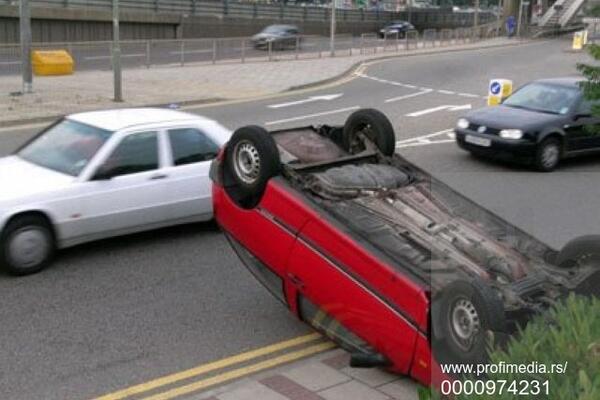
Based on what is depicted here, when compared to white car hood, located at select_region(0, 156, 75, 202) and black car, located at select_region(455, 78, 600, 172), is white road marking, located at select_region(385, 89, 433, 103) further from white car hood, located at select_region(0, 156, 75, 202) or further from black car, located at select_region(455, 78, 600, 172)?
white car hood, located at select_region(0, 156, 75, 202)

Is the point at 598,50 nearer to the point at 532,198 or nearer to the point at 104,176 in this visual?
the point at 104,176

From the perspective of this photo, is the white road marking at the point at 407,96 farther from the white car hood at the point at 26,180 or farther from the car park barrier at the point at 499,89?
the white car hood at the point at 26,180

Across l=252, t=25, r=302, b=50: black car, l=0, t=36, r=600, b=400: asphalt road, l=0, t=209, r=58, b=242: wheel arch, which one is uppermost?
l=252, t=25, r=302, b=50: black car

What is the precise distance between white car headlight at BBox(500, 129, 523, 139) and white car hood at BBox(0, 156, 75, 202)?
821 centimetres

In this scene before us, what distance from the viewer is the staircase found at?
69.0 metres

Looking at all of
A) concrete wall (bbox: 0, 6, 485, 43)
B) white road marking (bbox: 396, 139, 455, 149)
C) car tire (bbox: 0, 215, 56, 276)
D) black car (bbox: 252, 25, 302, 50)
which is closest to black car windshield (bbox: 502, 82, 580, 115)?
white road marking (bbox: 396, 139, 455, 149)

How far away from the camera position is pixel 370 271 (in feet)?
16.9

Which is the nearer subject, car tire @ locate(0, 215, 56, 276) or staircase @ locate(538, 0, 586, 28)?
car tire @ locate(0, 215, 56, 276)

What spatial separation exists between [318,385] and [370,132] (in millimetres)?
2660

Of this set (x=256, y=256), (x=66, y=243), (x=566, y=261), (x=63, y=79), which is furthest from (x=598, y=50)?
(x=63, y=79)

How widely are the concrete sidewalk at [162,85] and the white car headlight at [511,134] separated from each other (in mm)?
9808

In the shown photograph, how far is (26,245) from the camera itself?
23.9 feet

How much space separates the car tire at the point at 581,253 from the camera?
17.9 ft

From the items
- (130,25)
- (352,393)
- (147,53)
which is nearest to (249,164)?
(352,393)
